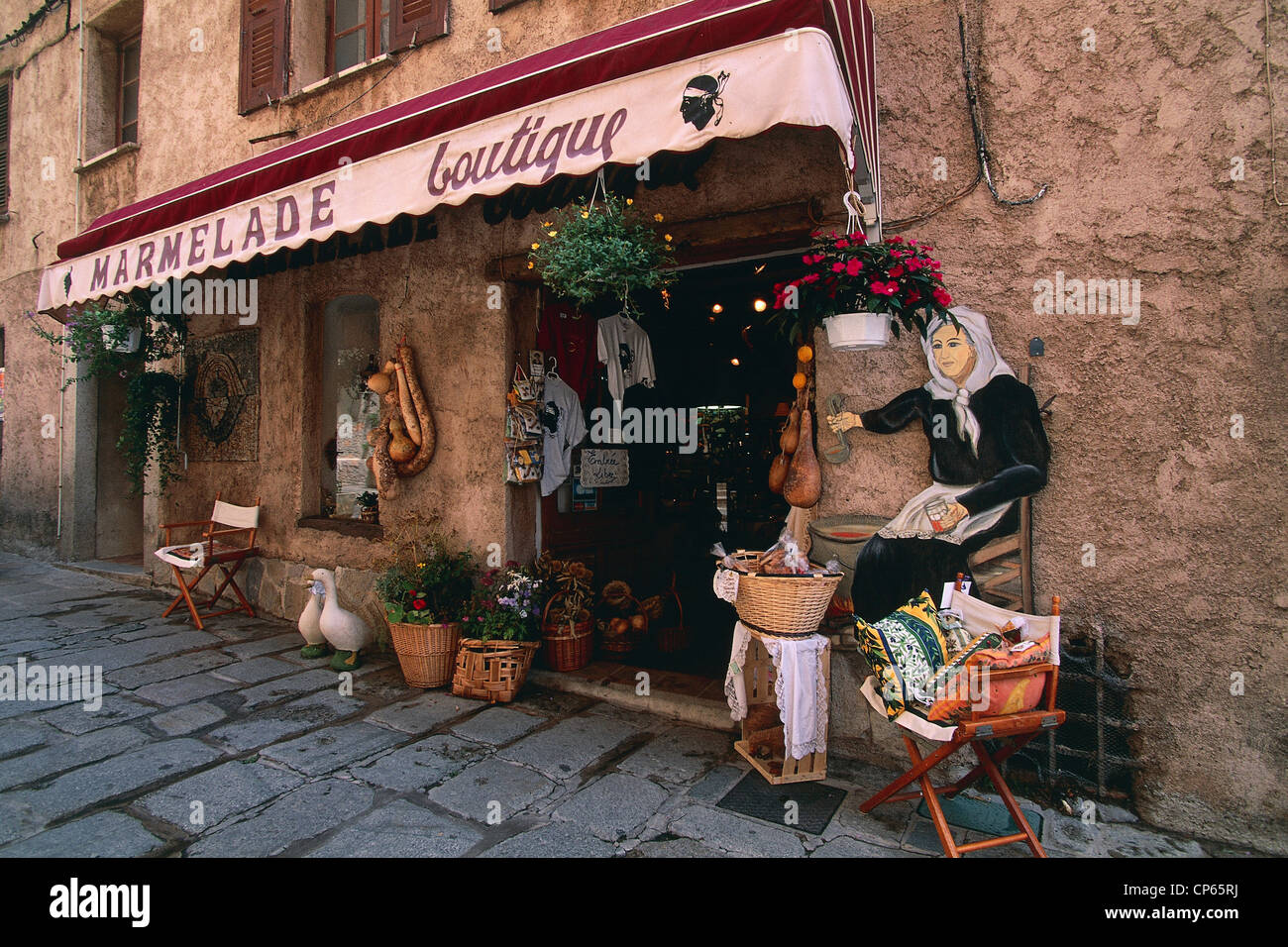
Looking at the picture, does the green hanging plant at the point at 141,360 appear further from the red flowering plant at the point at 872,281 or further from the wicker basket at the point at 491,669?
the red flowering plant at the point at 872,281

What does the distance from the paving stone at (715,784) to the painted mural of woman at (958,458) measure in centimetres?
115

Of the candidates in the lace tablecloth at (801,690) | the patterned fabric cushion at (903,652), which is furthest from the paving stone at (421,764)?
the patterned fabric cushion at (903,652)

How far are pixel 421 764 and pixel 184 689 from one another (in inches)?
91.8

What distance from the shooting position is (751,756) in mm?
3885

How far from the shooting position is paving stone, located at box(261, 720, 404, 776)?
391cm

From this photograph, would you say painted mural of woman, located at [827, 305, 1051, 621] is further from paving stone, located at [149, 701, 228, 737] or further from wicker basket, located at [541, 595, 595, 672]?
paving stone, located at [149, 701, 228, 737]

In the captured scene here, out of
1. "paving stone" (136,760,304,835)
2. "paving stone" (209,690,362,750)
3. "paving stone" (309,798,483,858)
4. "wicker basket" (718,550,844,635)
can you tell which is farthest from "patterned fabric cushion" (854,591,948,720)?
"paving stone" (209,690,362,750)

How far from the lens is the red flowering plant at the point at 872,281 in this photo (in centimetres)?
317

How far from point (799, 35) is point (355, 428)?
5.63m

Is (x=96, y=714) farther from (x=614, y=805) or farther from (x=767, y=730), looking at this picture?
(x=767, y=730)

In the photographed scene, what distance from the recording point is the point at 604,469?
650 cm

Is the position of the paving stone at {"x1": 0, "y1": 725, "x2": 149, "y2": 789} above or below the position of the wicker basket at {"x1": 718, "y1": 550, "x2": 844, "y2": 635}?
below

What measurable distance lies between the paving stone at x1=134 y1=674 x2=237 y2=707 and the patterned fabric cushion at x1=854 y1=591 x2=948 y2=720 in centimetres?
449

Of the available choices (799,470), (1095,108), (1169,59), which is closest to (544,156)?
(799,470)
